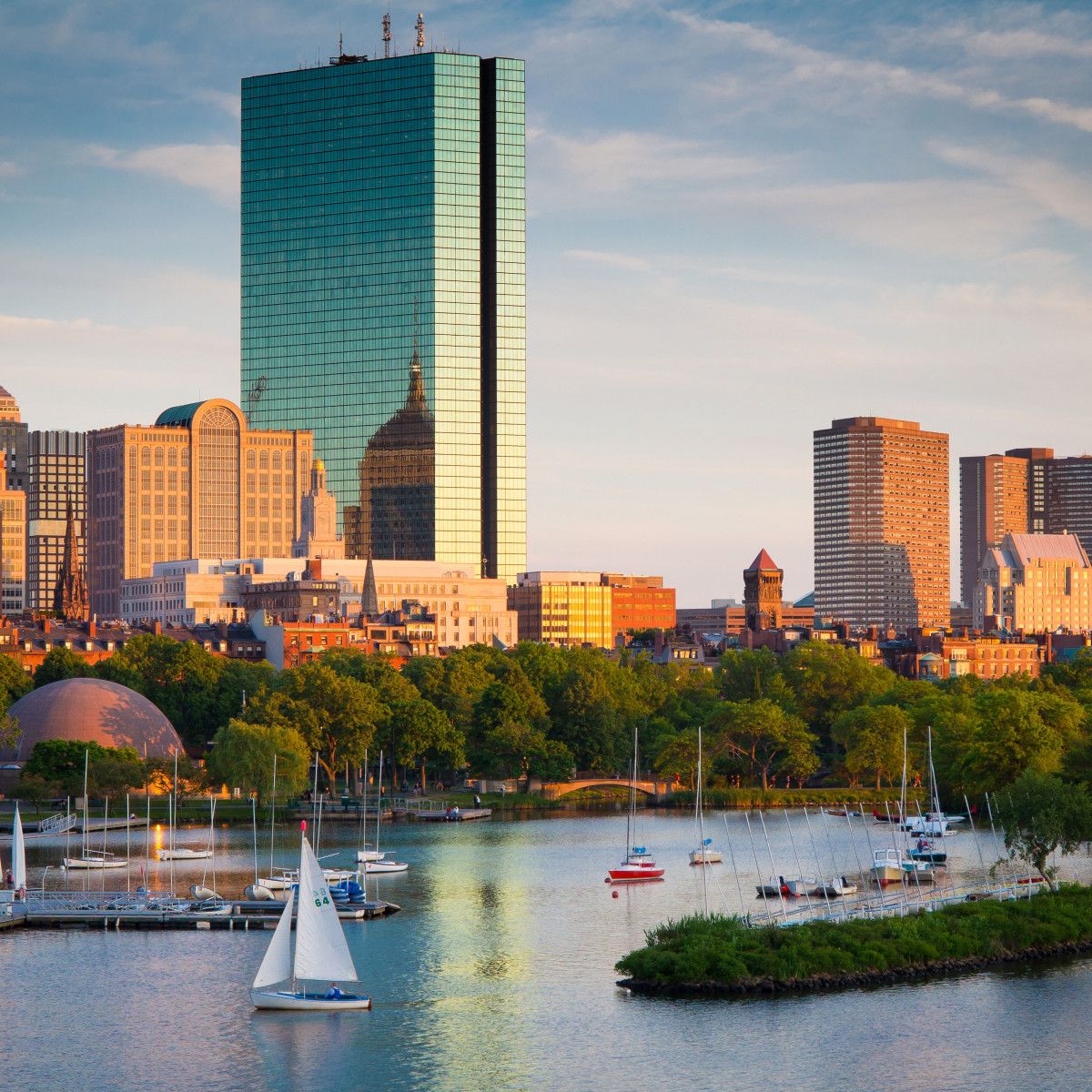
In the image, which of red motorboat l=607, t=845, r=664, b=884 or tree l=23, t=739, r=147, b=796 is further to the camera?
tree l=23, t=739, r=147, b=796

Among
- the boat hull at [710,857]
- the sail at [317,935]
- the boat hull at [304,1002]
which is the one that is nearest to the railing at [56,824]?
the boat hull at [710,857]

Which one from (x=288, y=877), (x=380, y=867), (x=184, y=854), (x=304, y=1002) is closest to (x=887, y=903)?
(x=304, y=1002)

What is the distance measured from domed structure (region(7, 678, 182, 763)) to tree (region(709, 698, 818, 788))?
156ft

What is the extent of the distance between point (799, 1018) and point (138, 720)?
367ft

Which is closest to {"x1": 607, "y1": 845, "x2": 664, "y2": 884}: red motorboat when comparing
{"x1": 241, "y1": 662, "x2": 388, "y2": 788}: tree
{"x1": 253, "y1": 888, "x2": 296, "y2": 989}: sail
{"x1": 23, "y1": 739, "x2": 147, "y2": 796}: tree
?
{"x1": 253, "y1": 888, "x2": 296, "y2": 989}: sail

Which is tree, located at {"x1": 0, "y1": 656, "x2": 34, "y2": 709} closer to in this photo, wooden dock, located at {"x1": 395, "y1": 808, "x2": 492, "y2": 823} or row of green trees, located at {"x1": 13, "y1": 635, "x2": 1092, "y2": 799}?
row of green trees, located at {"x1": 13, "y1": 635, "x2": 1092, "y2": 799}

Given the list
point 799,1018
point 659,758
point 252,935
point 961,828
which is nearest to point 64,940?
point 252,935

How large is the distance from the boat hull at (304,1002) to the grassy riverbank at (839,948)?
10.6 m

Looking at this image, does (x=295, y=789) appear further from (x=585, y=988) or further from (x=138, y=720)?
(x=585, y=988)

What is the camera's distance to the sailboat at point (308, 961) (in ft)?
258

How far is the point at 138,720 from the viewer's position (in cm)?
17862

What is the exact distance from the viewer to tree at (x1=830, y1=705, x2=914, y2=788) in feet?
594

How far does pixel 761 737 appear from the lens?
18750 centimetres

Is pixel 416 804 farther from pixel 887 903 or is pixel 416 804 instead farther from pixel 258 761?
pixel 887 903
